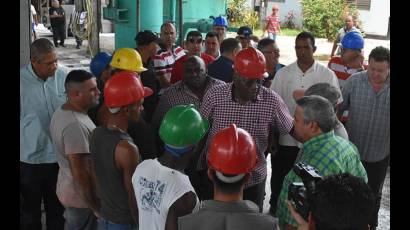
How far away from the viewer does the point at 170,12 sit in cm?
898

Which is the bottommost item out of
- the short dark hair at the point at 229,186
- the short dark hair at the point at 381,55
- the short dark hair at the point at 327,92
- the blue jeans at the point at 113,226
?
the blue jeans at the point at 113,226

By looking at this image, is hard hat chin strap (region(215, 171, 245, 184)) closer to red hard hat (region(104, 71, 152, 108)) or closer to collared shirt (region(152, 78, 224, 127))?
red hard hat (region(104, 71, 152, 108))

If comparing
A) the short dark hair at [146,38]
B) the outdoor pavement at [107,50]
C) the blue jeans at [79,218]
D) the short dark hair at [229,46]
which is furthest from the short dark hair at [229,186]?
the outdoor pavement at [107,50]

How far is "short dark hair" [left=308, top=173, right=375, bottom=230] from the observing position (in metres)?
1.71

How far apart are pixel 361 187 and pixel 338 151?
0.77m

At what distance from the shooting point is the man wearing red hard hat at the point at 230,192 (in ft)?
6.57

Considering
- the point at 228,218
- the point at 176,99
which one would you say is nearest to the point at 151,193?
the point at 228,218

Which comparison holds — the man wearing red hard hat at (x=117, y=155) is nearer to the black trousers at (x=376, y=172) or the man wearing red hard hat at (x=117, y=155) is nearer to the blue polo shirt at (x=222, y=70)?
the blue polo shirt at (x=222, y=70)

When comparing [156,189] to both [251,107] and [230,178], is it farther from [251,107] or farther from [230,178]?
[251,107]

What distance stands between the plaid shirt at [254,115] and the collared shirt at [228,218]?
137cm

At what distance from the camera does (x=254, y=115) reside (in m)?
3.41

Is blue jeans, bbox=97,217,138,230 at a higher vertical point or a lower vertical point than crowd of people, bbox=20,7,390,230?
lower

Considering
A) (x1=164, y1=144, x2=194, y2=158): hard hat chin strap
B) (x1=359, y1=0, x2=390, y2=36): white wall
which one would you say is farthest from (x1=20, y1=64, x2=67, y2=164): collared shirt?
(x1=359, y1=0, x2=390, y2=36): white wall
